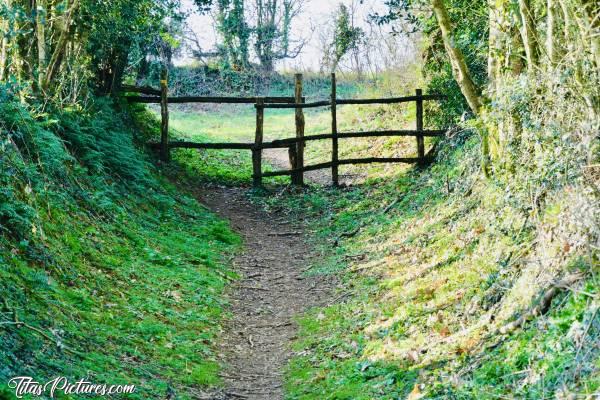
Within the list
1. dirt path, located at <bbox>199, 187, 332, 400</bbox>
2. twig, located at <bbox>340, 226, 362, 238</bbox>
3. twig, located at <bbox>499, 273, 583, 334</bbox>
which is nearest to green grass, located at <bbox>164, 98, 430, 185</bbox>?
dirt path, located at <bbox>199, 187, 332, 400</bbox>

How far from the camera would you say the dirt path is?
6.94m

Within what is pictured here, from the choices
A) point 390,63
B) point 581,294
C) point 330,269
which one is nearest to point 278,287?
point 330,269

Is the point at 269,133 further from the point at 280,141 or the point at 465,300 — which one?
the point at 465,300

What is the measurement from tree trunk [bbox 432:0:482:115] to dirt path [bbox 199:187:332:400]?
10.7 ft

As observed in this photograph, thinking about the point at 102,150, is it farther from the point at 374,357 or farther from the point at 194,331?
the point at 374,357

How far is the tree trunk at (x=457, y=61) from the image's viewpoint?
9.13 m

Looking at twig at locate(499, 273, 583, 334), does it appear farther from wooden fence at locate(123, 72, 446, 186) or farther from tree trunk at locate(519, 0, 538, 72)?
wooden fence at locate(123, 72, 446, 186)

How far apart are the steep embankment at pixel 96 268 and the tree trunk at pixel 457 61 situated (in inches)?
168

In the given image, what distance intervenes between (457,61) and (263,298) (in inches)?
163

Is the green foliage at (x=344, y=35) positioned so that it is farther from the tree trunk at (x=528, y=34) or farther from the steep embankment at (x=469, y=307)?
the tree trunk at (x=528, y=34)

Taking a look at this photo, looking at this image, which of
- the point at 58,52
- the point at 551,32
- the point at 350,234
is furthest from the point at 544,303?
the point at 58,52

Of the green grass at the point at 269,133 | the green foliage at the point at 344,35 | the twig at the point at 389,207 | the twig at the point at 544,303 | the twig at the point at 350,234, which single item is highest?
the green foliage at the point at 344,35

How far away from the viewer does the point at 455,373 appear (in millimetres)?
5355

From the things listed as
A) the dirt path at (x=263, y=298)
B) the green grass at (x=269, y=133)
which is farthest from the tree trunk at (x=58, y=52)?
the green grass at (x=269, y=133)
